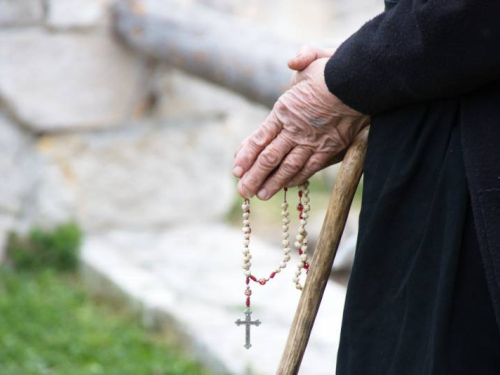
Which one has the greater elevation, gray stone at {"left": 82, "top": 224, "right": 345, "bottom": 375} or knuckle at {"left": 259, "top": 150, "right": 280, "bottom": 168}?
gray stone at {"left": 82, "top": 224, "right": 345, "bottom": 375}

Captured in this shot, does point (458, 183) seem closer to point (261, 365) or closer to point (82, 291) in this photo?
point (261, 365)

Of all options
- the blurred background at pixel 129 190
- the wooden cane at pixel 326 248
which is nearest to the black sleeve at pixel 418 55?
the wooden cane at pixel 326 248

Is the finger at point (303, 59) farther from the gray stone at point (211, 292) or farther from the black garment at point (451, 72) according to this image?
the gray stone at point (211, 292)

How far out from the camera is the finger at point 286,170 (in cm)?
154

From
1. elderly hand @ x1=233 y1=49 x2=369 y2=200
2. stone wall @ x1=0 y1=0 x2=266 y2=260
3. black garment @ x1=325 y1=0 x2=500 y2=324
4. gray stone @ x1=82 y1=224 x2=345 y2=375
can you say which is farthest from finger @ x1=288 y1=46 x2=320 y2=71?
stone wall @ x1=0 y1=0 x2=266 y2=260

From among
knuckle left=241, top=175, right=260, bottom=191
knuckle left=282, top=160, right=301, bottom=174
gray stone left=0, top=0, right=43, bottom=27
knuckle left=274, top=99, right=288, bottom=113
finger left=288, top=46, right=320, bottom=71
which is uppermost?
gray stone left=0, top=0, right=43, bottom=27

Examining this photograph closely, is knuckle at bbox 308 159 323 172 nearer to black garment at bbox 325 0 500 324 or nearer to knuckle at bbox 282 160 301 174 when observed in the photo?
knuckle at bbox 282 160 301 174

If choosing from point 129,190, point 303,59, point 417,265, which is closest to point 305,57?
point 303,59

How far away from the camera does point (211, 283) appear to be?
12.1ft

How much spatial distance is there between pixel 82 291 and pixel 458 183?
2.85 m

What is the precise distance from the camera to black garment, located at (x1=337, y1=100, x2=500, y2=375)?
128 cm

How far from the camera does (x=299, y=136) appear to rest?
154 cm

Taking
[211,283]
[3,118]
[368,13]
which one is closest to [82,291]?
[211,283]

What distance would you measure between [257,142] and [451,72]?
0.41 m
